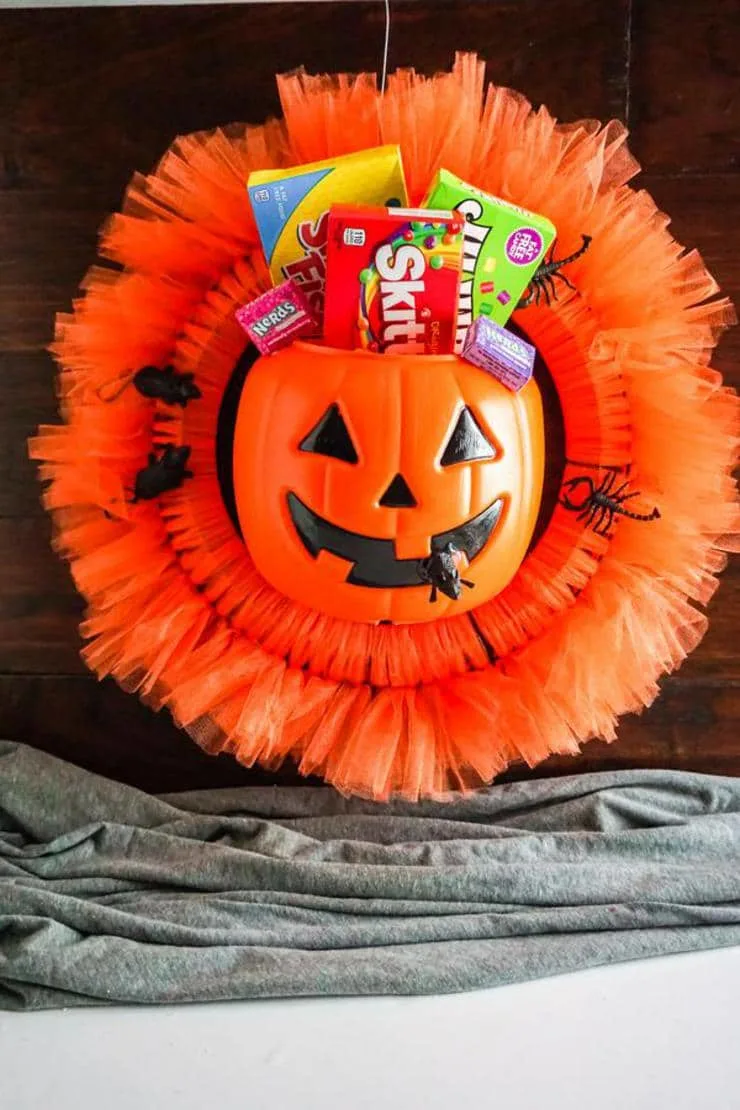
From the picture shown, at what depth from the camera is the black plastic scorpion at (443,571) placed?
2.36 feet

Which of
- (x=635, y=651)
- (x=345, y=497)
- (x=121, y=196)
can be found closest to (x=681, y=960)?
(x=635, y=651)

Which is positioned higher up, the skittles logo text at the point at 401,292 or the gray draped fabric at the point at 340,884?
the skittles logo text at the point at 401,292

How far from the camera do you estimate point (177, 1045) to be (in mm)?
763

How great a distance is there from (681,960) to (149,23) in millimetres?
1020

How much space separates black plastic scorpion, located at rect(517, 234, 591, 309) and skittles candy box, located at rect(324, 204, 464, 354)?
Answer: 10cm

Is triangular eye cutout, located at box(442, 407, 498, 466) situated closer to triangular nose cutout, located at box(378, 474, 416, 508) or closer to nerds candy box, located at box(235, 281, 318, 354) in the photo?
triangular nose cutout, located at box(378, 474, 416, 508)

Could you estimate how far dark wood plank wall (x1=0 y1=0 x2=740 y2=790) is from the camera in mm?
881

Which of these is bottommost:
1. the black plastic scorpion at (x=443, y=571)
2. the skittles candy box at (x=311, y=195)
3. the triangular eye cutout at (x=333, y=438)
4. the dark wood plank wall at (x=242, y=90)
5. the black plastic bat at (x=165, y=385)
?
the black plastic scorpion at (x=443, y=571)

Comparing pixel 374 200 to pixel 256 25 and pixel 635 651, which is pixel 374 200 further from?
pixel 635 651

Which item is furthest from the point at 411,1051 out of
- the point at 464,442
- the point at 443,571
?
the point at 464,442

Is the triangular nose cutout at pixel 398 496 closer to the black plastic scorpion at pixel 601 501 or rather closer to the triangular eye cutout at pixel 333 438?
the triangular eye cutout at pixel 333 438

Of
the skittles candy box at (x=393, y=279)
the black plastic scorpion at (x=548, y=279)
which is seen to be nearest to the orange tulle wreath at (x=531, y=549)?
the black plastic scorpion at (x=548, y=279)

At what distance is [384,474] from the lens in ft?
2.33

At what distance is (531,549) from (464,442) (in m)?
0.19
